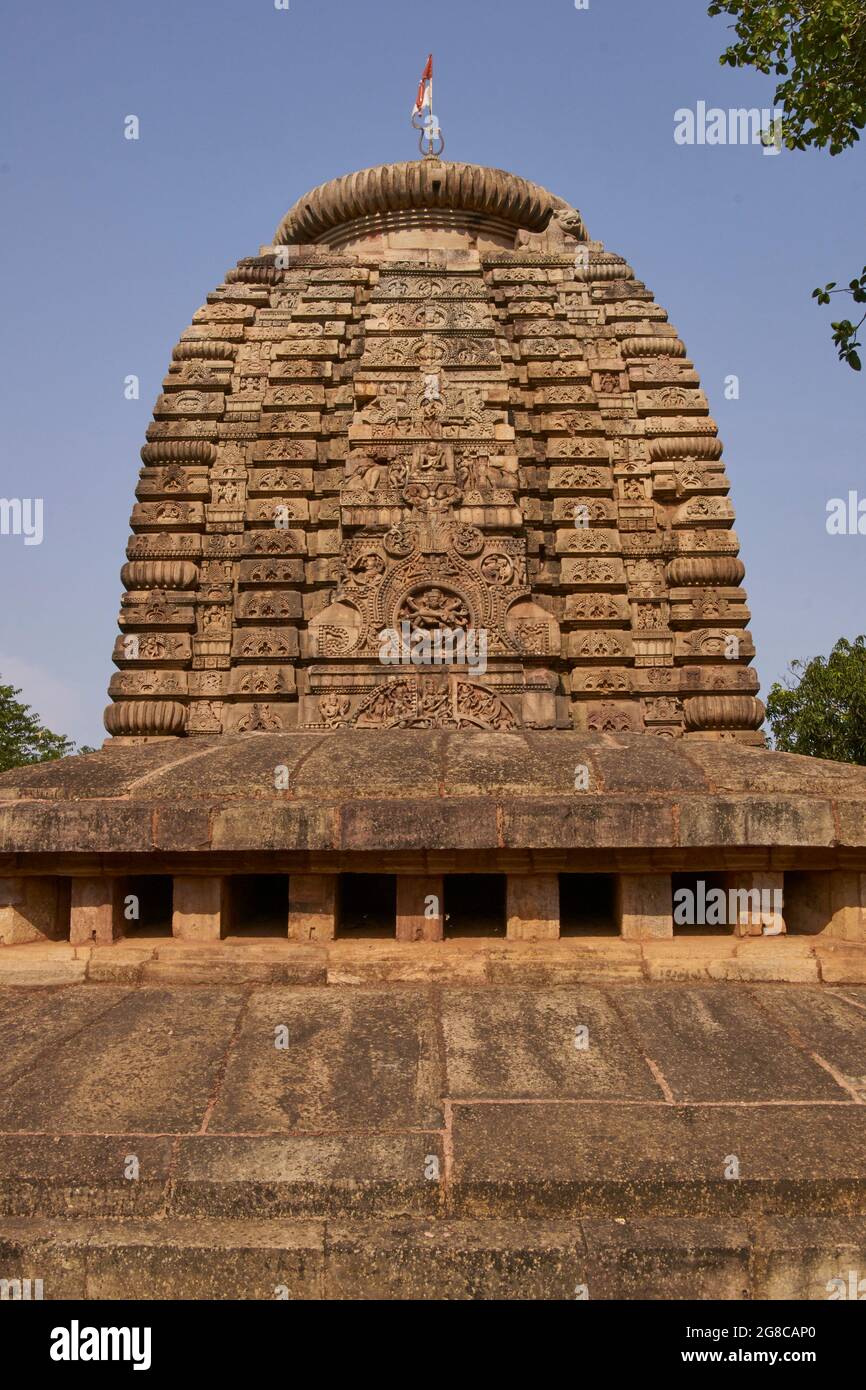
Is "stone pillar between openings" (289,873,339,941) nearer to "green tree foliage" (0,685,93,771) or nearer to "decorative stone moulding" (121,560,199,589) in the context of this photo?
"decorative stone moulding" (121,560,199,589)

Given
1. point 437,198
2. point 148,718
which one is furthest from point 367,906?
A: point 437,198

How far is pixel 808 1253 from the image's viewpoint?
2.64m

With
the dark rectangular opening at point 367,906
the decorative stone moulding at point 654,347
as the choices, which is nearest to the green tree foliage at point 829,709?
the decorative stone moulding at point 654,347

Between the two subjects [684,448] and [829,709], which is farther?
[829,709]

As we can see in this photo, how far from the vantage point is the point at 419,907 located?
416 cm

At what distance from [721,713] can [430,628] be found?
9.83 ft

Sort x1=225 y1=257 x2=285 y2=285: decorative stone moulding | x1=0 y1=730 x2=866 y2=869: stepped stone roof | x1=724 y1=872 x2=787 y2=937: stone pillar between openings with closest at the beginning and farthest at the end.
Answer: x1=0 y1=730 x2=866 y2=869: stepped stone roof, x1=724 y1=872 x2=787 y2=937: stone pillar between openings, x1=225 y1=257 x2=285 y2=285: decorative stone moulding

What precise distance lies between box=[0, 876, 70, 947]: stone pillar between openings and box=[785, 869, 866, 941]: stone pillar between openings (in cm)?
352

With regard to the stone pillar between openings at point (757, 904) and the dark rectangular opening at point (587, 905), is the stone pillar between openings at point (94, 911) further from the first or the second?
the stone pillar between openings at point (757, 904)

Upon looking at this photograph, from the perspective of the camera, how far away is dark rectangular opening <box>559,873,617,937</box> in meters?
4.41

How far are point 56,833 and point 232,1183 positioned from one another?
186 cm

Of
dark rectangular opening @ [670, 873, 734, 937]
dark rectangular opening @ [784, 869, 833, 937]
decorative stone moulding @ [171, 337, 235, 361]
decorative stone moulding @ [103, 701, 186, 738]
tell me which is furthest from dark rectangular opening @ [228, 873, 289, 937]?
decorative stone moulding @ [171, 337, 235, 361]

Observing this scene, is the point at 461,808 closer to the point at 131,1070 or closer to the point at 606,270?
the point at 131,1070

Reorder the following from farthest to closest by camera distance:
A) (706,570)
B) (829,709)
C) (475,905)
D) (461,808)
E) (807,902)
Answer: (829,709) → (706,570) → (475,905) → (807,902) → (461,808)
